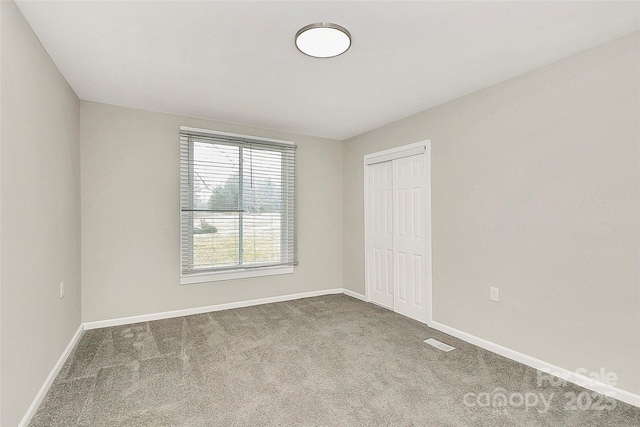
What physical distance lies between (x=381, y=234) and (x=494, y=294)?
1.73 metres

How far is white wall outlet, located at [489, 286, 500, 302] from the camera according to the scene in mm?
2902

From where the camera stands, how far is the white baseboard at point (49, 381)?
188 centimetres

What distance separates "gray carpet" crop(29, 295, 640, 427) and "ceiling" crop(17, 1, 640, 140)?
247 centimetres

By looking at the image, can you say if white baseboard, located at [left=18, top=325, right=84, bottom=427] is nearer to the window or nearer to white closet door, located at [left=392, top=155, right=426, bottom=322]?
the window

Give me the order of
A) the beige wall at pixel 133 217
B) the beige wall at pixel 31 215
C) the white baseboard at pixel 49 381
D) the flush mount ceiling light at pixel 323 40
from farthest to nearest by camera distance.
Answer: the beige wall at pixel 133 217
the flush mount ceiling light at pixel 323 40
the white baseboard at pixel 49 381
the beige wall at pixel 31 215

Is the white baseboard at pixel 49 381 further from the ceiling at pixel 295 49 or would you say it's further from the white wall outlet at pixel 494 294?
the white wall outlet at pixel 494 294

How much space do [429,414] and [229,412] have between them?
1257 mm

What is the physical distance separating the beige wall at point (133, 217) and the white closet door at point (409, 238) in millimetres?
1984

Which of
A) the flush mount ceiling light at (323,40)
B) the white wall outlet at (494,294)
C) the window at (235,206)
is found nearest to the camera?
the flush mount ceiling light at (323,40)

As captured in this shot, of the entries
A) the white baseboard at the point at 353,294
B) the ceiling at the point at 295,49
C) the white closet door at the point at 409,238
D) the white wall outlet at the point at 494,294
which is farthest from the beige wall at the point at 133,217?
the white wall outlet at the point at 494,294

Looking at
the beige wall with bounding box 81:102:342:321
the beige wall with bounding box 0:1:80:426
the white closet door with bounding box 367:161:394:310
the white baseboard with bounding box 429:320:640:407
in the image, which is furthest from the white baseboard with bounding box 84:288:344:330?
the white baseboard with bounding box 429:320:640:407

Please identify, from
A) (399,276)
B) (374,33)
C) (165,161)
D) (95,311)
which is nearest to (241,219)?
(165,161)

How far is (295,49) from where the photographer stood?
2350 millimetres

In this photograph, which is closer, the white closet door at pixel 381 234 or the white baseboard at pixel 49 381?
the white baseboard at pixel 49 381
